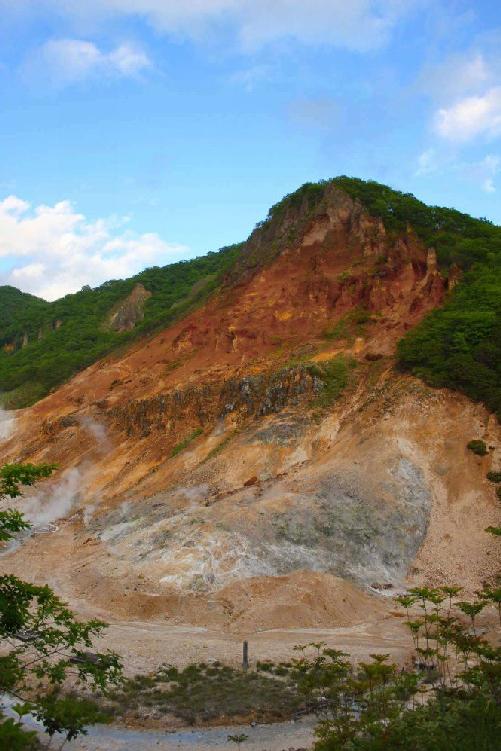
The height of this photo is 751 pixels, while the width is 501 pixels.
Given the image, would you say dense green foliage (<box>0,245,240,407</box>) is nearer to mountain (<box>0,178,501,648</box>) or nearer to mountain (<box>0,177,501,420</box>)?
mountain (<box>0,177,501,420</box>)

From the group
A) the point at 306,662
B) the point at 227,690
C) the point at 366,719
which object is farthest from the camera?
the point at 306,662

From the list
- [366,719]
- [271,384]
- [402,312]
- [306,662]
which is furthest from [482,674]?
[402,312]

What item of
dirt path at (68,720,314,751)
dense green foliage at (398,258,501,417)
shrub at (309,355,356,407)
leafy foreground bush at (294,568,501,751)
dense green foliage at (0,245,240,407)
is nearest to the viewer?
leafy foreground bush at (294,568,501,751)

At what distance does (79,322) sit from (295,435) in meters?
67.7

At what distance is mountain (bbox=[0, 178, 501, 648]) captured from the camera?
27.9 m

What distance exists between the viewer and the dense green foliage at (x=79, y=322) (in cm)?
7156

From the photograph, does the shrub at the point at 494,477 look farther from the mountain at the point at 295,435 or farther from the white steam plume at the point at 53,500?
the white steam plume at the point at 53,500

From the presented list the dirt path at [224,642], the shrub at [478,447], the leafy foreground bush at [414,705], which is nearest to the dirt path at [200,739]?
the leafy foreground bush at [414,705]

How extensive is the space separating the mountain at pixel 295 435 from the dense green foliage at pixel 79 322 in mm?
4789

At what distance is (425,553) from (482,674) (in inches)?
631

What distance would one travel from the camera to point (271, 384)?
146ft

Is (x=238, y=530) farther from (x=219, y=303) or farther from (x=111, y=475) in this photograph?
(x=219, y=303)

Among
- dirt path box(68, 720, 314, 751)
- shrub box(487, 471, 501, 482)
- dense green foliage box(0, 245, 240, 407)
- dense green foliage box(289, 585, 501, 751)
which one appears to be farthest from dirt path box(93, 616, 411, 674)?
dense green foliage box(0, 245, 240, 407)

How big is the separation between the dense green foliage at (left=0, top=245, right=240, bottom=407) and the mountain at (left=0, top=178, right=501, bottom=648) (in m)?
4.79
